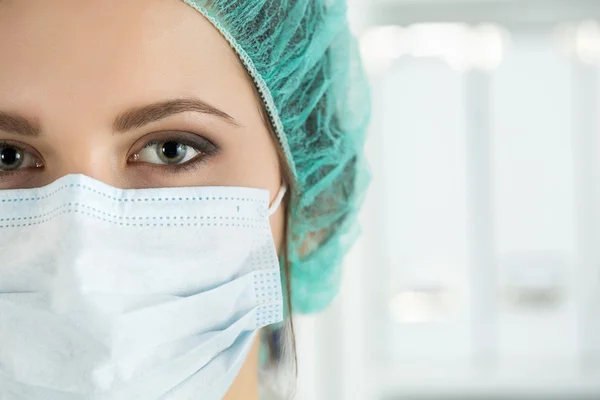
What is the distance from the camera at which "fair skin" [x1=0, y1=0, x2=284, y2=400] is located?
3.04 ft

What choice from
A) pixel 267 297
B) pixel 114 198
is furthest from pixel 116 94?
pixel 267 297

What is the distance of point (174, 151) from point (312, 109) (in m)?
0.27

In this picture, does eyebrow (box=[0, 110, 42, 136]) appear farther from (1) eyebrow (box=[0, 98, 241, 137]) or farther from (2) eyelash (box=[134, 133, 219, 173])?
(2) eyelash (box=[134, 133, 219, 173])

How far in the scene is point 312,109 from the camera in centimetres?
118

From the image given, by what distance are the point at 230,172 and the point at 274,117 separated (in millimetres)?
125

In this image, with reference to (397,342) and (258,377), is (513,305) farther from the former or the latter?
(258,377)

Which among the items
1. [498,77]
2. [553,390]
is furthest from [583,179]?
[553,390]

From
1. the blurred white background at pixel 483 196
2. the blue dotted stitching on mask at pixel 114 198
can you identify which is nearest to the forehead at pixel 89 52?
the blue dotted stitching on mask at pixel 114 198

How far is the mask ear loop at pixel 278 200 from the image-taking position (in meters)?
1.10

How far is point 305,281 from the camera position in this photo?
1.32 metres

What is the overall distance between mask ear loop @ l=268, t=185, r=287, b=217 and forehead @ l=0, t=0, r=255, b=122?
24 cm

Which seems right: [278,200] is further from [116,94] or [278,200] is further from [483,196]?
[483,196]

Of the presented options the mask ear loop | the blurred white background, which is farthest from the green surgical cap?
the blurred white background

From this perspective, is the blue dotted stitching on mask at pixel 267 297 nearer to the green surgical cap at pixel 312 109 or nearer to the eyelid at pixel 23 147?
the green surgical cap at pixel 312 109
